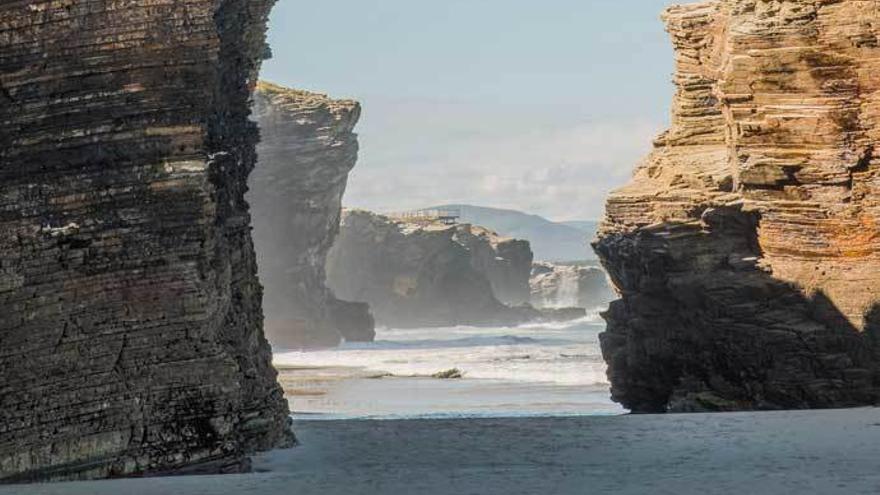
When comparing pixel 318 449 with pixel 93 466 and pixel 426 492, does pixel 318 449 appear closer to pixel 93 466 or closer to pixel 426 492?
pixel 93 466

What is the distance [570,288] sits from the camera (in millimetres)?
169625

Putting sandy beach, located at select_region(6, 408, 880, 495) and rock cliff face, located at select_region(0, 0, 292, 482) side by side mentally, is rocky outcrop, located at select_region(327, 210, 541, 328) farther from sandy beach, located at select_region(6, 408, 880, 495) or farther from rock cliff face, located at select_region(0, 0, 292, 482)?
rock cliff face, located at select_region(0, 0, 292, 482)

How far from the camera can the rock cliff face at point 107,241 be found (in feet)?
50.4

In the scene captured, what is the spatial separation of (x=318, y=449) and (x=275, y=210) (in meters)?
71.5

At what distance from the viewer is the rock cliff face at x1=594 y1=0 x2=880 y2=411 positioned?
83.7 feet

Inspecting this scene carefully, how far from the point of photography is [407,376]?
54750 millimetres

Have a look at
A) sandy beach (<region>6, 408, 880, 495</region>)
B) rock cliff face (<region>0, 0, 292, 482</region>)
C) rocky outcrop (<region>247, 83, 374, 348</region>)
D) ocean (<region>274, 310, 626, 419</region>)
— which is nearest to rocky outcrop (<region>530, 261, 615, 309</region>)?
rocky outcrop (<region>247, 83, 374, 348</region>)

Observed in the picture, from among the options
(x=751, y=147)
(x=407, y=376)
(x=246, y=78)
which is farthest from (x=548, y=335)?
(x=246, y=78)

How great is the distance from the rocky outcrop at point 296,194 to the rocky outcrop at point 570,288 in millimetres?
78760

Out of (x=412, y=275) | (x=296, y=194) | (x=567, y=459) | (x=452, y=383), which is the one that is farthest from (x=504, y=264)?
(x=567, y=459)

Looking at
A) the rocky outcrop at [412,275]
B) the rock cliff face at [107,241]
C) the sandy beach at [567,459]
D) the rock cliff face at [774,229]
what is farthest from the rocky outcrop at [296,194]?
the rock cliff face at [107,241]

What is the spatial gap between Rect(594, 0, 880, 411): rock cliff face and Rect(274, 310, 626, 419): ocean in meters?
5.44

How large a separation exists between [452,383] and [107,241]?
3429 cm

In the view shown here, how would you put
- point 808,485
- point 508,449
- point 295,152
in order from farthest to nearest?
1. point 295,152
2. point 508,449
3. point 808,485
